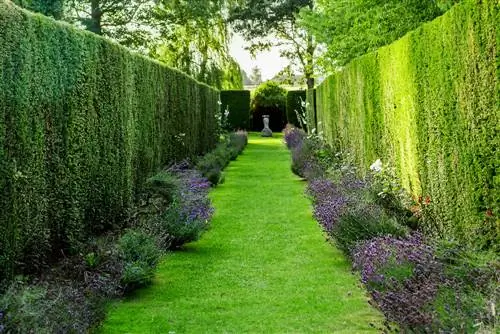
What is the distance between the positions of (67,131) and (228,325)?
9.20 ft

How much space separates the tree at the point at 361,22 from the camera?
1508cm

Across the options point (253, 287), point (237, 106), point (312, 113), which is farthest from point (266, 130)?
point (253, 287)

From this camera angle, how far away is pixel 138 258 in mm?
6301

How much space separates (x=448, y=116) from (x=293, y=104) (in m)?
30.7

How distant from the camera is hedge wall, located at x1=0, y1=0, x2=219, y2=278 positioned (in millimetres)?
5211

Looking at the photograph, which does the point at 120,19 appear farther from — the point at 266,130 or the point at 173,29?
the point at 266,130

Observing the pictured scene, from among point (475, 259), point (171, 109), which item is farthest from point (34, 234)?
point (171, 109)

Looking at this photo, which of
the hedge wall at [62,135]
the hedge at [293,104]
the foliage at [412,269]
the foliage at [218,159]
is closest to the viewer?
the foliage at [412,269]

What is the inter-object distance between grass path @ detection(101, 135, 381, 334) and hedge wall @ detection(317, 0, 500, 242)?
1.26 metres

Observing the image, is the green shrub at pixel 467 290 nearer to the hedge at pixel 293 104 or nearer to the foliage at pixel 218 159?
the foliage at pixel 218 159

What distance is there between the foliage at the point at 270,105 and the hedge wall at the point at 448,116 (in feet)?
94.7

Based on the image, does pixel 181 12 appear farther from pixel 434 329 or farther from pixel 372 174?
pixel 434 329

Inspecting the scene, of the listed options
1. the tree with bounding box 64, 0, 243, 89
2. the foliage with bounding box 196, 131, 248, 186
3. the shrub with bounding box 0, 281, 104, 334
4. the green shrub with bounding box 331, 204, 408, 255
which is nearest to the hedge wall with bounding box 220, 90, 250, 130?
the tree with bounding box 64, 0, 243, 89

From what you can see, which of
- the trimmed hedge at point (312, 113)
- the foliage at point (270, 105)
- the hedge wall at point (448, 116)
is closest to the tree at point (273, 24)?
the foliage at point (270, 105)
